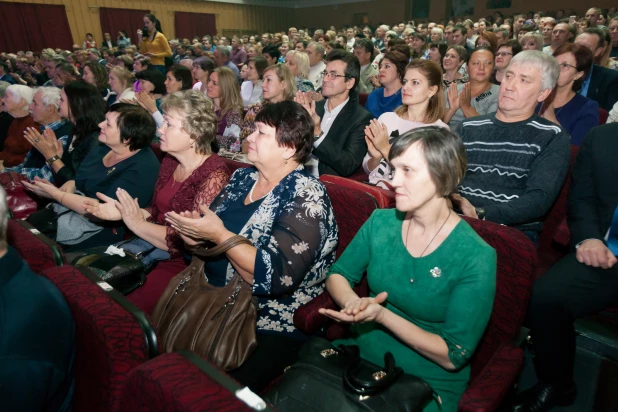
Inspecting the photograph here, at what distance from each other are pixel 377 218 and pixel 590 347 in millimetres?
1681

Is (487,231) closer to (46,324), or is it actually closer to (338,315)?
(338,315)

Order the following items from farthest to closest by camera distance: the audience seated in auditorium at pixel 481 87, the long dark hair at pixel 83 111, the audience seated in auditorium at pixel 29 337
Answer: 1. the audience seated in auditorium at pixel 481 87
2. the long dark hair at pixel 83 111
3. the audience seated in auditorium at pixel 29 337

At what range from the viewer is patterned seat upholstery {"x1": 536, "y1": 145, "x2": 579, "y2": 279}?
81.4 inches

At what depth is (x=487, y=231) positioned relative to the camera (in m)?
1.33

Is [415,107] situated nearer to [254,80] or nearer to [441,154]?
[441,154]

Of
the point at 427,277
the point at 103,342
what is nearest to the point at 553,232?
the point at 427,277

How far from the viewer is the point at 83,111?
9.53 feet

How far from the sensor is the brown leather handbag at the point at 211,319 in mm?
1332

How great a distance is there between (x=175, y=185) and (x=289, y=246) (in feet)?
3.29

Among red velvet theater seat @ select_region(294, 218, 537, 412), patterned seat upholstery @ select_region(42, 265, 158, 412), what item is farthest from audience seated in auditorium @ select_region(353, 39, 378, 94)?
patterned seat upholstery @ select_region(42, 265, 158, 412)

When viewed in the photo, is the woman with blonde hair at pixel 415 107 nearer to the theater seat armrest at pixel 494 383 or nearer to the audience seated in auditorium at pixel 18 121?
the theater seat armrest at pixel 494 383

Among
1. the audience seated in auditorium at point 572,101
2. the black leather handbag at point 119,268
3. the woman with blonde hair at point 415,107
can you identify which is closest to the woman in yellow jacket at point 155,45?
the woman with blonde hair at point 415,107

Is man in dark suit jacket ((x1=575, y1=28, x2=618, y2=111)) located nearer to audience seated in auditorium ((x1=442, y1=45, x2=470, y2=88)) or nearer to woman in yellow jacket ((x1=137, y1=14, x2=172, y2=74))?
audience seated in auditorium ((x1=442, y1=45, x2=470, y2=88))

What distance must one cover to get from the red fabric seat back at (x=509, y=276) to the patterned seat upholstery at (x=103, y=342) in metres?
1.08
